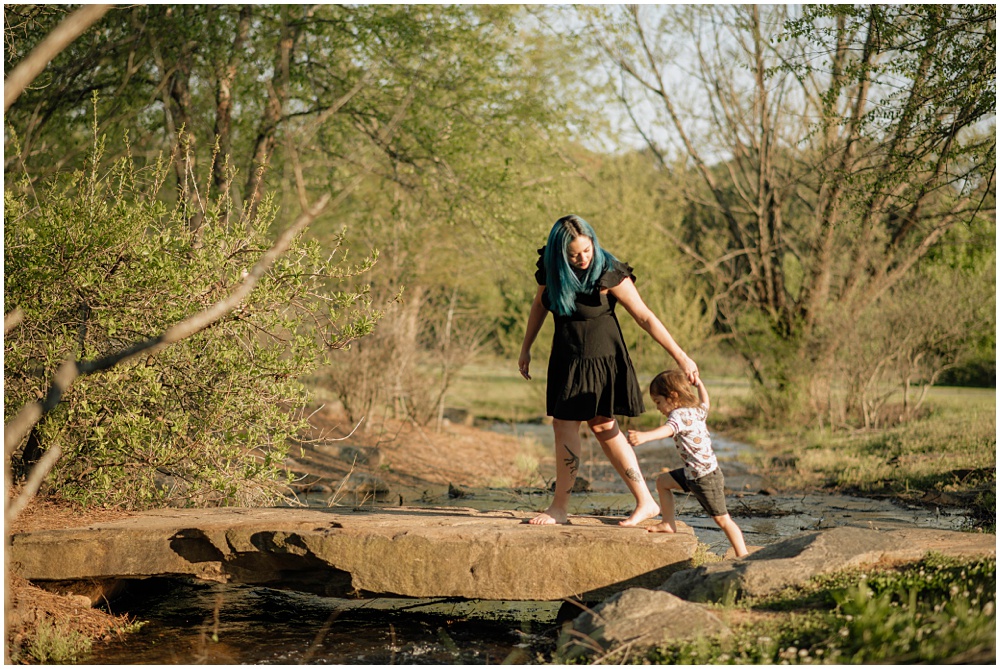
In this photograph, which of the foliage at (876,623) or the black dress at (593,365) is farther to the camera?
the black dress at (593,365)

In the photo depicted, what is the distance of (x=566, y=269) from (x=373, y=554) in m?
2.18

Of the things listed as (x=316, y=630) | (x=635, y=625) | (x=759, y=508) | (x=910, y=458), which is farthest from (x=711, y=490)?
(x=910, y=458)

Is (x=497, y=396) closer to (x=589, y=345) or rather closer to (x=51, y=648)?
(x=589, y=345)

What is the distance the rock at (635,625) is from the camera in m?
4.26

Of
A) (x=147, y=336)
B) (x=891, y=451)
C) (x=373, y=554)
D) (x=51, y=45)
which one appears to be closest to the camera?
(x=51, y=45)

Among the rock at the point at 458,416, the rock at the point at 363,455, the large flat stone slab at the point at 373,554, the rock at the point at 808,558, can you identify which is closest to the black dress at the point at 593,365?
the large flat stone slab at the point at 373,554

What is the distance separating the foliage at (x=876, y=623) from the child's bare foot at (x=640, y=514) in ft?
4.02

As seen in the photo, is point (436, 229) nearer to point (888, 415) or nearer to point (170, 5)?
point (170, 5)

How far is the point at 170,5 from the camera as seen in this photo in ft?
35.1

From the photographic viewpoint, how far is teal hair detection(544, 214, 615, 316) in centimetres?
551

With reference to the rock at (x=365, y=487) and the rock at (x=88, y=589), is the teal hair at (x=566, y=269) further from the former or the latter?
the rock at (x=365, y=487)

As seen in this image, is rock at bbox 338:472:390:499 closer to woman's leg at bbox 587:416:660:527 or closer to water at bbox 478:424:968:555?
water at bbox 478:424:968:555

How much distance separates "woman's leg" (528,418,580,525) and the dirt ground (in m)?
1.53

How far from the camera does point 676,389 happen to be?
18.7ft
